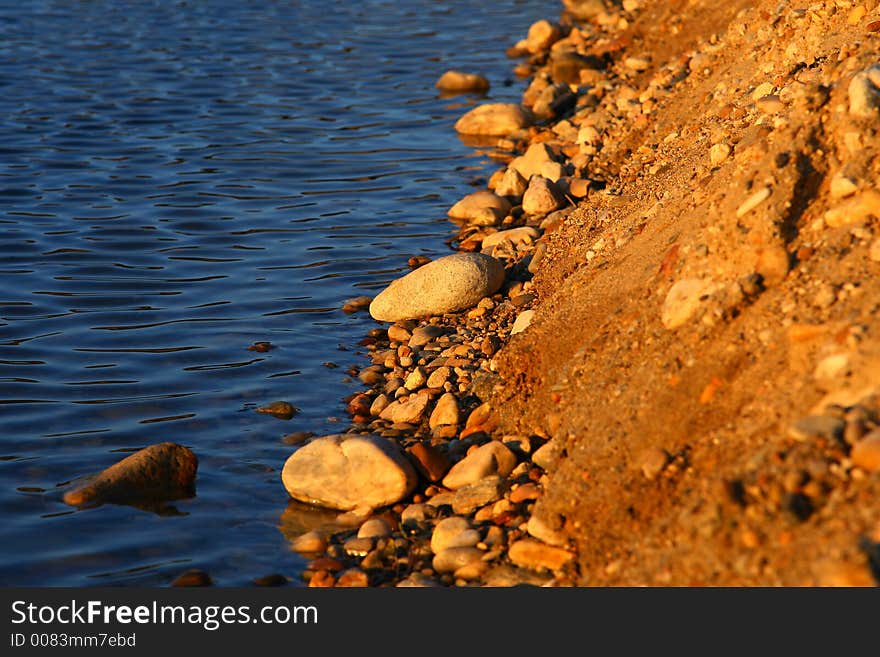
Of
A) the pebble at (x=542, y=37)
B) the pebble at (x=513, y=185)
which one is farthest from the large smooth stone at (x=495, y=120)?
the pebble at (x=542, y=37)

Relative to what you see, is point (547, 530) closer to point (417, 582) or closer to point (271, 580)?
point (417, 582)

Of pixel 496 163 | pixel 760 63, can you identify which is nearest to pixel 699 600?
pixel 760 63

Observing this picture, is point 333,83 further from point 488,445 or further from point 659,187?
point 488,445

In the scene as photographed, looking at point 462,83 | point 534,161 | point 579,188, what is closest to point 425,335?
point 579,188

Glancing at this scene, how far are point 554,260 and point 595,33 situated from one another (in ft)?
27.2

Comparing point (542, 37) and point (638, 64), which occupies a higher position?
point (542, 37)

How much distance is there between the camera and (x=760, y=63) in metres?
8.08

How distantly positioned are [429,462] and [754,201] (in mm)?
1919

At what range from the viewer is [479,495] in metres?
5.09

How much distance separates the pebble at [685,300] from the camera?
15.4ft

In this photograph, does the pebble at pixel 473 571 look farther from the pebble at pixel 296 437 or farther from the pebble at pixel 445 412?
the pebble at pixel 296 437

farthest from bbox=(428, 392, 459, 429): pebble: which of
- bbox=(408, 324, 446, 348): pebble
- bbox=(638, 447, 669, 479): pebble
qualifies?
bbox=(638, 447, 669, 479): pebble

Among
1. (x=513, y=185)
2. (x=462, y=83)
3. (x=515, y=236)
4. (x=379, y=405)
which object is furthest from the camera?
(x=462, y=83)

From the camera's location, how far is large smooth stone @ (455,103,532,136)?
464 inches
